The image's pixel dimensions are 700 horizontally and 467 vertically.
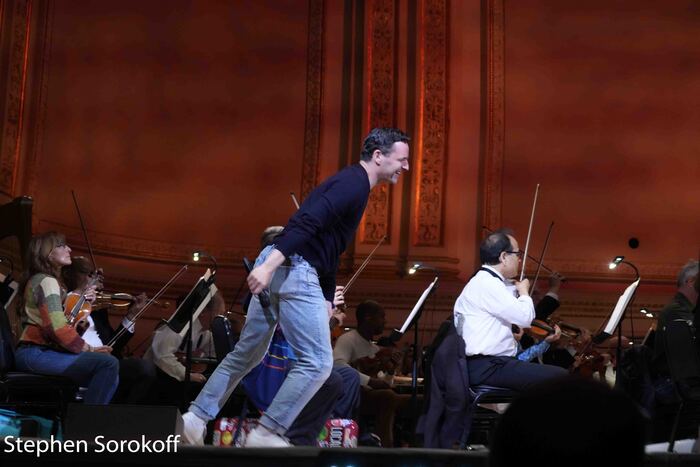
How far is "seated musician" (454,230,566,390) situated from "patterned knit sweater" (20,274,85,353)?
165 cm

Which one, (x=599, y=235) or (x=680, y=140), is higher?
(x=680, y=140)

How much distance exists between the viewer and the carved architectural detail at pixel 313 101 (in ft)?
27.5

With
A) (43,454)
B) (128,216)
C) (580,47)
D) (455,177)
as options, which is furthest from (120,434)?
(580,47)

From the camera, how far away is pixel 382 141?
140 inches

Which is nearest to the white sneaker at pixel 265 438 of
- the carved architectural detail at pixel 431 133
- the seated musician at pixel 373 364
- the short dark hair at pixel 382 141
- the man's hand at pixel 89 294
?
the short dark hair at pixel 382 141

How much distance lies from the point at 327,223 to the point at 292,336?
15.5 inches

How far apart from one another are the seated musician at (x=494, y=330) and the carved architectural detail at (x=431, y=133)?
157 inches

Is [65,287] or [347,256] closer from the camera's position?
[65,287]

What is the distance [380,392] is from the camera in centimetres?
569

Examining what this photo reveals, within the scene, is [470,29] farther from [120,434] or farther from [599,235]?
[120,434]

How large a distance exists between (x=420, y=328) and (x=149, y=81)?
2967 millimetres

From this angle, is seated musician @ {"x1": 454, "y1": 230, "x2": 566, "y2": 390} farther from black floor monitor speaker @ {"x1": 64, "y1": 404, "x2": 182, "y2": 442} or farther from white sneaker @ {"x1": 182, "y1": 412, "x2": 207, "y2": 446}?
black floor monitor speaker @ {"x1": 64, "y1": 404, "x2": 182, "y2": 442}

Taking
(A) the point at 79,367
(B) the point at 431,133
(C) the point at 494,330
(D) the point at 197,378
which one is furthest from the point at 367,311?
(B) the point at 431,133

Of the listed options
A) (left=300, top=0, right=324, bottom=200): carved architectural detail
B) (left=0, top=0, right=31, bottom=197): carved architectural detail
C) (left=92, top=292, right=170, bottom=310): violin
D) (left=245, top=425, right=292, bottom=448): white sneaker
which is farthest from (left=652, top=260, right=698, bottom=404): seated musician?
(left=0, top=0, right=31, bottom=197): carved architectural detail
